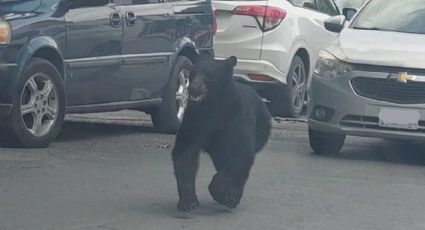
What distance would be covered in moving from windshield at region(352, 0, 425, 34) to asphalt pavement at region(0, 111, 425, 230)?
3.88ft

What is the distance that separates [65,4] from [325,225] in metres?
3.72

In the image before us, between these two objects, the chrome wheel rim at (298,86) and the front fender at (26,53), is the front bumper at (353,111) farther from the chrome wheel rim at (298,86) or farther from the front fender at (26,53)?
the chrome wheel rim at (298,86)

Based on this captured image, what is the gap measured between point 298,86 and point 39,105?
488cm

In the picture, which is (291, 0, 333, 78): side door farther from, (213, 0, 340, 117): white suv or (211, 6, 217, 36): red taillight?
(211, 6, 217, 36): red taillight

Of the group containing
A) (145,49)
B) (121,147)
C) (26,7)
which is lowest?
(121,147)

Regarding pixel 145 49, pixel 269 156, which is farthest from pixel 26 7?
pixel 269 156

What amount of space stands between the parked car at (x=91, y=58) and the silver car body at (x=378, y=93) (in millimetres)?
1739

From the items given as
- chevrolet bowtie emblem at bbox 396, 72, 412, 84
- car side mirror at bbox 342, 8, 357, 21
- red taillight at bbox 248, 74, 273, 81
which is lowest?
red taillight at bbox 248, 74, 273, 81

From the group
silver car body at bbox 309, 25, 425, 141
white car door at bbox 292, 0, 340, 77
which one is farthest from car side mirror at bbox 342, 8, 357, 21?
silver car body at bbox 309, 25, 425, 141

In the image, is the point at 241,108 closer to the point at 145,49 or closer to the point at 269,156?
the point at 269,156

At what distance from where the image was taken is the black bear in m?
7.24

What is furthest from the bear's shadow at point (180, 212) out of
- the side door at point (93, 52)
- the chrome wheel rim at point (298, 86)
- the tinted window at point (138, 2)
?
the chrome wheel rim at point (298, 86)

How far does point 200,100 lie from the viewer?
7.25m

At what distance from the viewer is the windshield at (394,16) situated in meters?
10.8
